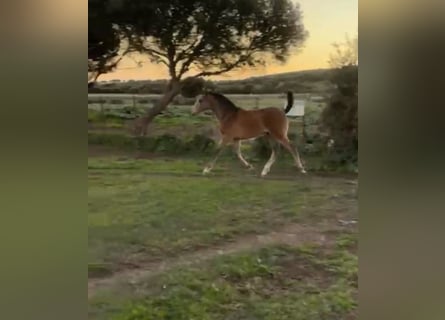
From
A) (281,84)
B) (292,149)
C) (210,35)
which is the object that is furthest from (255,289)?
(210,35)

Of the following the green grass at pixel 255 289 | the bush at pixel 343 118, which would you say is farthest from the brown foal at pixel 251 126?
the green grass at pixel 255 289

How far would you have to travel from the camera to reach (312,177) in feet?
7.59

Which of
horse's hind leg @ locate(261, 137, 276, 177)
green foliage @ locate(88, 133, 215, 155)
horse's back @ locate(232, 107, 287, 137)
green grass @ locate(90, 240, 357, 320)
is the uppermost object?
horse's back @ locate(232, 107, 287, 137)

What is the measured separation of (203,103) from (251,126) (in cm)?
21

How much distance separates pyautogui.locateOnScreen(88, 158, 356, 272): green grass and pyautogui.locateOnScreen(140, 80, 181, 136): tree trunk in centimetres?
14

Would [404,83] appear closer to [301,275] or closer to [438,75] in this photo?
[438,75]

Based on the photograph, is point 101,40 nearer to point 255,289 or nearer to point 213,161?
point 213,161

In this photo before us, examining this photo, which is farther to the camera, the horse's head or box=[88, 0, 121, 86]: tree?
the horse's head

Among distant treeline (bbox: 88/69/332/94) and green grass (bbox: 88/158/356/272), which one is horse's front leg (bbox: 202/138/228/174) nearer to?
green grass (bbox: 88/158/356/272)

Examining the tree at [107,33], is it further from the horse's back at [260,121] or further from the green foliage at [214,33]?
the horse's back at [260,121]

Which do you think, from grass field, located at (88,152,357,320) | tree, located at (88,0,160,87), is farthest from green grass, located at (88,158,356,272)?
tree, located at (88,0,160,87)

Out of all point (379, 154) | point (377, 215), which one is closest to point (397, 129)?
point (379, 154)

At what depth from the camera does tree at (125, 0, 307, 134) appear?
2.20m

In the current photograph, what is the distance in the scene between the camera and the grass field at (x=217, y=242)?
7.16 feet
